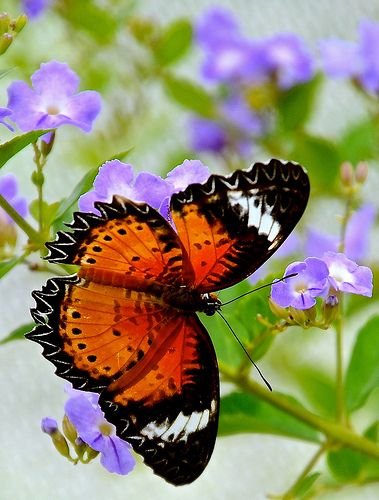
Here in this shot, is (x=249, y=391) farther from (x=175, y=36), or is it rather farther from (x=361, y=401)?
(x=175, y=36)

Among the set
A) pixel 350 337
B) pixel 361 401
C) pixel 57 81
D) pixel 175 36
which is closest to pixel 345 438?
pixel 361 401

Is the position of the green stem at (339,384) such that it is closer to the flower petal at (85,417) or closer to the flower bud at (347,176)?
the flower bud at (347,176)

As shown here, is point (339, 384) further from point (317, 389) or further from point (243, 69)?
point (243, 69)

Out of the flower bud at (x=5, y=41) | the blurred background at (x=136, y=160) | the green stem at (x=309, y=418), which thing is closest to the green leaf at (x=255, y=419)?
the green stem at (x=309, y=418)

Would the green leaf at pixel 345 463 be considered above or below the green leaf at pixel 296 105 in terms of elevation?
below

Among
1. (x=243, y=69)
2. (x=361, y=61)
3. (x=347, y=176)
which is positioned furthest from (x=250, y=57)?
(x=347, y=176)
